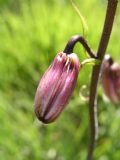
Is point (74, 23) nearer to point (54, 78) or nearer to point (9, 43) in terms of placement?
point (9, 43)

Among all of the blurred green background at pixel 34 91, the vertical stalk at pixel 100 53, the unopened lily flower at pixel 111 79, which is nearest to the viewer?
the vertical stalk at pixel 100 53

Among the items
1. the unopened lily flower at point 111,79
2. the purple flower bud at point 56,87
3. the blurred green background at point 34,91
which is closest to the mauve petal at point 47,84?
the purple flower bud at point 56,87

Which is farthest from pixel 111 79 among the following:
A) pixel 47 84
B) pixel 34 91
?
pixel 34 91

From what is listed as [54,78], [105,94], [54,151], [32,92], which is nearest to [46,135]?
[54,151]

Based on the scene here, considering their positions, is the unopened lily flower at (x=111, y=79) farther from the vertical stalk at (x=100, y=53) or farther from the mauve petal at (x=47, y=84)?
the mauve petal at (x=47, y=84)

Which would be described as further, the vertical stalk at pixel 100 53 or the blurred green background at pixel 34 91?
the blurred green background at pixel 34 91

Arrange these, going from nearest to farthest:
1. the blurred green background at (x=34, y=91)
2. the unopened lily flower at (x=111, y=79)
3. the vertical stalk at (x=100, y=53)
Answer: the vertical stalk at (x=100, y=53) < the unopened lily flower at (x=111, y=79) < the blurred green background at (x=34, y=91)
